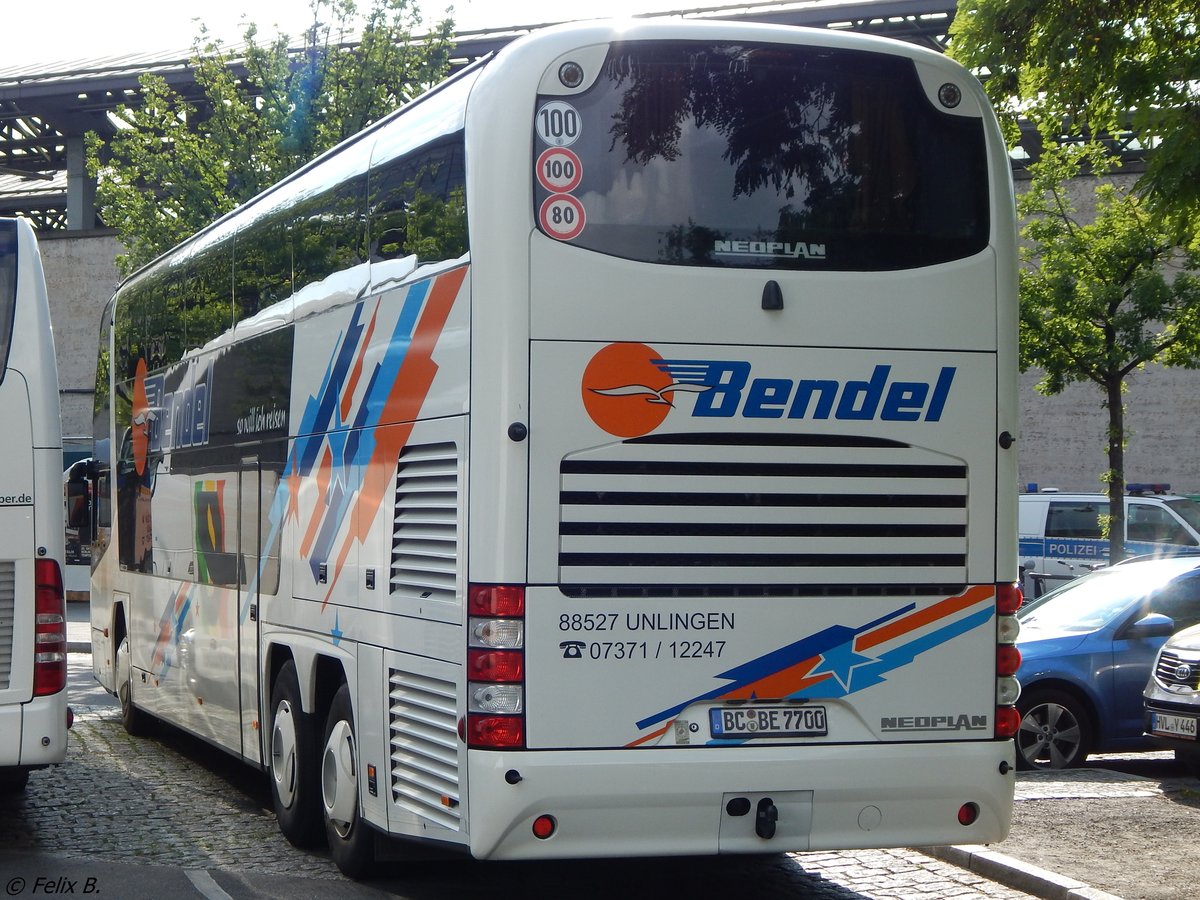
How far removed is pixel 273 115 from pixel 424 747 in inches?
810

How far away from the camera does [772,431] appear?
668 centimetres

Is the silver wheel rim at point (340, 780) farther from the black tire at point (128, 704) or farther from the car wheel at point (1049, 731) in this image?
the black tire at point (128, 704)

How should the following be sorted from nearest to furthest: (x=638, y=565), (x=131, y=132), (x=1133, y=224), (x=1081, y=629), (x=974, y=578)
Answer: (x=638, y=565), (x=974, y=578), (x=1081, y=629), (x=1133, y=224), (x=131, y=132)

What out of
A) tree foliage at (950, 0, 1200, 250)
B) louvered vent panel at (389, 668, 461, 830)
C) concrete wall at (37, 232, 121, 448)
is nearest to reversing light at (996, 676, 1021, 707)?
louvered vent panel at (389, 668, 461, 830)

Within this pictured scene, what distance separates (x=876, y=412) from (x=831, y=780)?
1535 mm

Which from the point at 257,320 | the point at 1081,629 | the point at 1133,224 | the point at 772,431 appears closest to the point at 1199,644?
the point at 1081,629

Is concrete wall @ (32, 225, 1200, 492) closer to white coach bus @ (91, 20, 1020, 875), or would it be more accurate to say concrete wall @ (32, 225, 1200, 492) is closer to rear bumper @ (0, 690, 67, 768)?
white coach bus @ (91, 20, 1020, 875)

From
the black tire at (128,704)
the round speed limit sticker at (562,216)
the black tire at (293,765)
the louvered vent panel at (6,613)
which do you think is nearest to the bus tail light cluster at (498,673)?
the round speed limit sticker at (562,216)

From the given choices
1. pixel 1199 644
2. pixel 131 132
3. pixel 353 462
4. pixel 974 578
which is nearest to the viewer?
pixel 974 578

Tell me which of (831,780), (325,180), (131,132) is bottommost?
(831,780)

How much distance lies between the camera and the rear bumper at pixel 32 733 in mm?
8328

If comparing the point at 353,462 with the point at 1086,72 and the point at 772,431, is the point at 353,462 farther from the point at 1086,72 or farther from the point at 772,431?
the point at 1086,72

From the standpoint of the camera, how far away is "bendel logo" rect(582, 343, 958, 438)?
6508 millimetres

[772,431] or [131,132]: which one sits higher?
[131,132]
